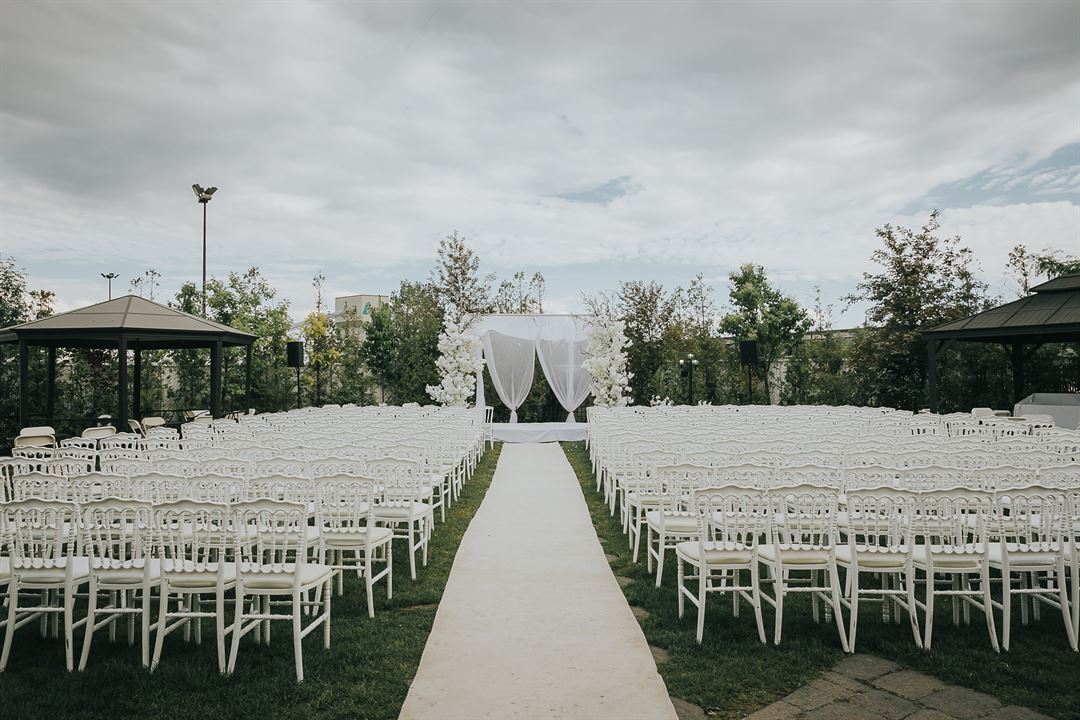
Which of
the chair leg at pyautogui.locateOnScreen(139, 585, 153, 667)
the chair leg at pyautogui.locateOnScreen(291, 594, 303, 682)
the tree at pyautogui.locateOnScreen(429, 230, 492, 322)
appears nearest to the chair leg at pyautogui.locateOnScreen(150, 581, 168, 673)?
the chair leg at pyautogui.locateOnScreen(139, 585, 153, 667)

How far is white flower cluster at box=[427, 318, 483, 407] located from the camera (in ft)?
52.7

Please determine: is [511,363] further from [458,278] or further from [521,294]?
[521,294]

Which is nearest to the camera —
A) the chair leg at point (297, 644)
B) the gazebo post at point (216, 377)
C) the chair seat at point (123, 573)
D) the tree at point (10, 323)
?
the chair leg at point (297, 644)

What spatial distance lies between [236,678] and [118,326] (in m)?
9.45

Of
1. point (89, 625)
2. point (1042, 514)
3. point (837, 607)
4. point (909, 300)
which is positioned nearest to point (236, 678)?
point (89, 625)

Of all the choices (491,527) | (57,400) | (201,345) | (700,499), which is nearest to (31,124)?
(201,345)

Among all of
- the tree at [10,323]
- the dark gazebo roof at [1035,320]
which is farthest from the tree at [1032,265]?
the tree at [10,323]

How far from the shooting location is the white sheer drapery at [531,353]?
16.7m

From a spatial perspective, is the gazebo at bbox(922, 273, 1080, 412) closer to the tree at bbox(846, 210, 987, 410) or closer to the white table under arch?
the tree at bbox(846, 210, 987, 410)

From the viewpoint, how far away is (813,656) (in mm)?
3596

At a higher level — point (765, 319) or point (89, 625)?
point (765, 319)

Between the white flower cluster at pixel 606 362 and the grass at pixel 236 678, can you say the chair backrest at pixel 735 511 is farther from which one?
the white flower cluster at pixel 606 362

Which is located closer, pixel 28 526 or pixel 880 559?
pixel 28 526

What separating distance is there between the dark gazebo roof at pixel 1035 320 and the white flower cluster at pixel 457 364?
10.3 meters
